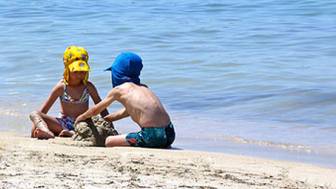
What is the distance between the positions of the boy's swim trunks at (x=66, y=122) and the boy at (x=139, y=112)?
0.35m

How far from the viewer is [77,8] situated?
2180cm

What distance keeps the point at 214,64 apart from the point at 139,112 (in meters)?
5.29

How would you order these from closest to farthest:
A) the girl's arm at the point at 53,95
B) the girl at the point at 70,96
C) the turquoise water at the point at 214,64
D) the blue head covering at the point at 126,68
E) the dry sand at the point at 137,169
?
the dry sand at the point at 137,169, the blue head covering at the point at 126,68, the girl at the point at 70,96, the girl's arm at the point at 53,95, the turquoise water at the point at 214,64

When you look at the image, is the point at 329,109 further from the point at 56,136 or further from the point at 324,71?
the point at 56,136

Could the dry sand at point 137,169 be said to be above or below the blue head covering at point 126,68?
below

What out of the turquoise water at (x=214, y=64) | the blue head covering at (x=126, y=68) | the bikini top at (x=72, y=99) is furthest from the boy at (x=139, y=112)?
the turquoise water at (x=214, y=64)

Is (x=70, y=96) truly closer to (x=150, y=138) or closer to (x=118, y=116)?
(x=118, y=116)

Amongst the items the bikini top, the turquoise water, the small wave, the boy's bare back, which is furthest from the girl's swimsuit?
the small wave

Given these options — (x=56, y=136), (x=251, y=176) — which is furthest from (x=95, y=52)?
(x=251, y=176)

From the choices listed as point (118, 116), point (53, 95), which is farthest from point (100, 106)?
point (53, 95)

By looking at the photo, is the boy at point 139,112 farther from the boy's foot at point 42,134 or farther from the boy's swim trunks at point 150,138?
the boy's foot at point 42,134

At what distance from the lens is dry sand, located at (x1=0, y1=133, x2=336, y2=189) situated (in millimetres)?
4586

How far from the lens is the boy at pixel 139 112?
631cm

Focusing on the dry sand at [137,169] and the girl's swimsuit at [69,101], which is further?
the girl's swimsuit at [69,101]
